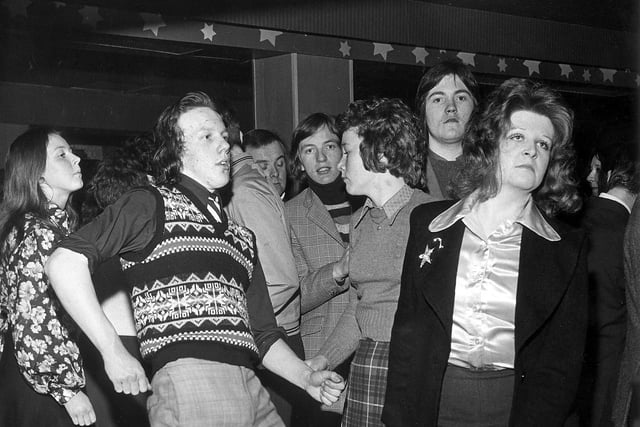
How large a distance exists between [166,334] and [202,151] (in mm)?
553

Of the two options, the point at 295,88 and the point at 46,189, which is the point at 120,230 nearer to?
the point at 46,189

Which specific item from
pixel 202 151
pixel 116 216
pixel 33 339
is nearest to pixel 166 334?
pixel 116 216

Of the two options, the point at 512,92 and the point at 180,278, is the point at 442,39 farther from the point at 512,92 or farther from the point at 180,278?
the point at 180,278

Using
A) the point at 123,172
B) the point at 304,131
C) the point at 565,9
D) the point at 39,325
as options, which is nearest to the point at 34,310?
the point at 39,325

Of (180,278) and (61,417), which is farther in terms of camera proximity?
(61,417)

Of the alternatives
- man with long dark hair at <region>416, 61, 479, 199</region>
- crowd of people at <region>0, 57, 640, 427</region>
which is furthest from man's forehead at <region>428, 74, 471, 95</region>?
crowd of people at <region>0, 57, 640, 427</region>

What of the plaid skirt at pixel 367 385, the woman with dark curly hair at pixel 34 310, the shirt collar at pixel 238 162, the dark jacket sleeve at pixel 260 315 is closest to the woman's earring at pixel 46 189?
the woman with dark curly hair at pixel 34 310

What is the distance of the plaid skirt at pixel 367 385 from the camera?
8.24ft

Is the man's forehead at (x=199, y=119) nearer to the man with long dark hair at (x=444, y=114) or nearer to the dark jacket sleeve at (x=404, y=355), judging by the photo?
the dark jacket sleeve at (x=404, y=355)

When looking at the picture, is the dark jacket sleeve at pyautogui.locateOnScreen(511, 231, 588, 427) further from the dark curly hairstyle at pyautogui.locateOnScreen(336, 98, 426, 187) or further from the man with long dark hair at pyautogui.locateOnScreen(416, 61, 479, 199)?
the man with long dark hair at pyautogui.locateOnScreen(416, 61, 479, 199)

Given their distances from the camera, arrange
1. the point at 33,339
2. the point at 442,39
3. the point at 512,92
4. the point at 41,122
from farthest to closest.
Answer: the point at 41,122
the point at 442,39
the point at 33,339
the point at 512,92

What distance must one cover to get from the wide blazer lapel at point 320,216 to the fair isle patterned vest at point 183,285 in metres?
1.23

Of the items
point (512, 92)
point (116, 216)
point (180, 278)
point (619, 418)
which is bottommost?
point (619, 418)

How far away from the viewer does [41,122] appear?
6734 millimetres
